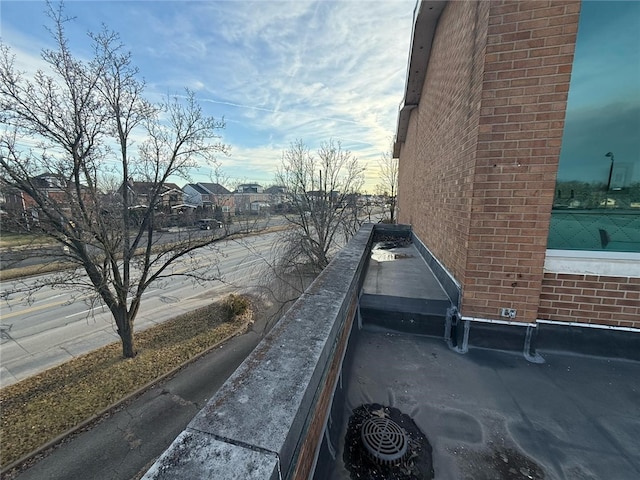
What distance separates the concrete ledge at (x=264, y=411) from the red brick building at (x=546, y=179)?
1.46 meters

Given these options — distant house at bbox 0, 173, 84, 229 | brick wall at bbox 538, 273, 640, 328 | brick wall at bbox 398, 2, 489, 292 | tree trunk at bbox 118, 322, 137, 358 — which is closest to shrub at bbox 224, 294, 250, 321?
tree trunk at bbox 118, 322, 137, 358

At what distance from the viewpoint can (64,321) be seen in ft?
42.0

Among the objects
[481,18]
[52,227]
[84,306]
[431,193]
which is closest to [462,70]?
[481,18]

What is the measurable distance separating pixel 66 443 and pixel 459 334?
9945mm

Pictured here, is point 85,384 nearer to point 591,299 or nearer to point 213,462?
point 213,462

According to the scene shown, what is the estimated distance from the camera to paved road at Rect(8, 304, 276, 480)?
20.8 ft

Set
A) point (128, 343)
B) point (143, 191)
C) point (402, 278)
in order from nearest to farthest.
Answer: point (402, 278) → point (128, 343) → point (143, 191)

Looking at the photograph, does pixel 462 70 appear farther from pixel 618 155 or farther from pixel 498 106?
pixel 618 155

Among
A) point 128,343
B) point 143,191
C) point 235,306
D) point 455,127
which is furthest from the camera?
point 235,306

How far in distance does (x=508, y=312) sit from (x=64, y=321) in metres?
17.6

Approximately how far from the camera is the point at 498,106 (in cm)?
204

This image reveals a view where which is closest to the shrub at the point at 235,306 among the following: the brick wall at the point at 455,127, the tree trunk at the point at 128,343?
the tree trunk at the point at 128,343

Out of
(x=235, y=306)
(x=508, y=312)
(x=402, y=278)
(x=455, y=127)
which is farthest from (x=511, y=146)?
(x=235, y=306)

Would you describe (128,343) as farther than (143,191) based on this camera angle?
No
